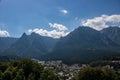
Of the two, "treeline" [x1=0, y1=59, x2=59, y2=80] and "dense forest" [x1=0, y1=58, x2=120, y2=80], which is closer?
"dense forest" [x1=0, y1=58, x2=120, y2=80]

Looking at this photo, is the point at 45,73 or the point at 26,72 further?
the point at 26,72

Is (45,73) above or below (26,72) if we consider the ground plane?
below

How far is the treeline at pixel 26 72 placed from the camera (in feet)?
193

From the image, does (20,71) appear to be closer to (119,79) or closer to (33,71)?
(33,71)

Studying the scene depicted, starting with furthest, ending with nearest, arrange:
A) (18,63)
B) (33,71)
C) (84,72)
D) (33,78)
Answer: (18,63) < (33,71) < (33,78) < (84,72)

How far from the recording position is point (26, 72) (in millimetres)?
68625

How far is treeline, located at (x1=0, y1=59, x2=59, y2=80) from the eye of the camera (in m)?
58.9

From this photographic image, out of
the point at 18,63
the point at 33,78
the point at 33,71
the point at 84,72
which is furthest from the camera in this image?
the point at 18,63

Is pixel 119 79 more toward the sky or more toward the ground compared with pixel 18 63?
more toward the ground

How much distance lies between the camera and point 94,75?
2218 inches

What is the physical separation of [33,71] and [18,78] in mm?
7890

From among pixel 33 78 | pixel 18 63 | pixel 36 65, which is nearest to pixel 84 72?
pixel 33 78

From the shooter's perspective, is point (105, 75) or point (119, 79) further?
point (119, 79)

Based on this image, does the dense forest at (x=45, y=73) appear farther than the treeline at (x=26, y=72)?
No
